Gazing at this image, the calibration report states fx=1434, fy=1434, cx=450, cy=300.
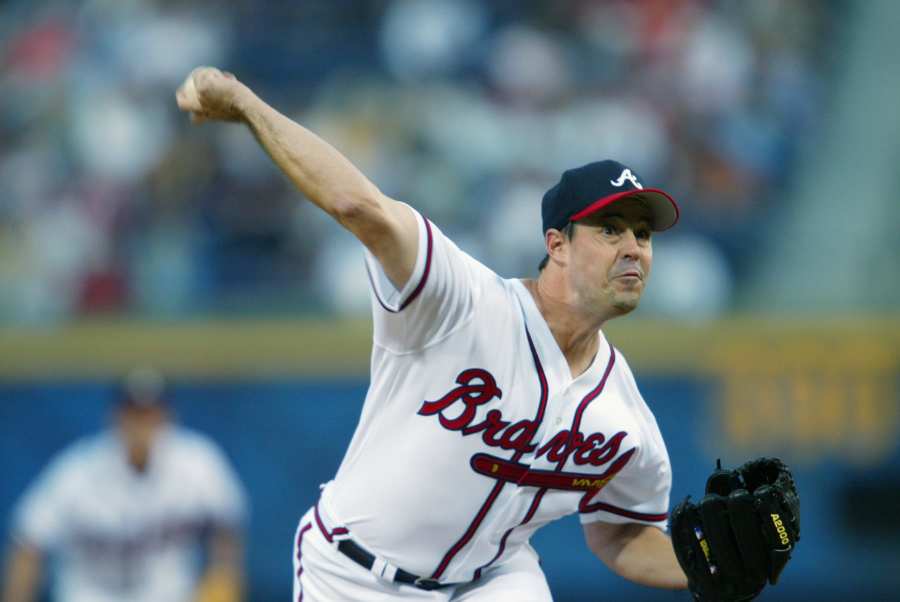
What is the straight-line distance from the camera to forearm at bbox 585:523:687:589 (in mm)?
4199

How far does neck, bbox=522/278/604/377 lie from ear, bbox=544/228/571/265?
8cm

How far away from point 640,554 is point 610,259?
3.32 ft

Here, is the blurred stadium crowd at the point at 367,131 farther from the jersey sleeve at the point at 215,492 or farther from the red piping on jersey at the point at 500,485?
the red piping on jersey at the point at 500,485

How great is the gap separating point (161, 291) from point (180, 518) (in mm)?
1888

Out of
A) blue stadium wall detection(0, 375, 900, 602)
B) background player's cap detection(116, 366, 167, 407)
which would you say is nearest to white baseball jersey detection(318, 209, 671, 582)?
background player's cap detection(116, 366, 167, 407)

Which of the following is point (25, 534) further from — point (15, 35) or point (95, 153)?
point (15, 35)

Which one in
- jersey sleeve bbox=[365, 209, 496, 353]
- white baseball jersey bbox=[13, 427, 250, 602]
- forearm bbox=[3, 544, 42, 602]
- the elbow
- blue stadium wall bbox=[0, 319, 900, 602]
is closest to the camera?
the elbow

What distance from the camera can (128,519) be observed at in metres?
6.96

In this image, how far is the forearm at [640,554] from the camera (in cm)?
420

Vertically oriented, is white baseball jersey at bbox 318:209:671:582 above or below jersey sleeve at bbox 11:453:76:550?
above

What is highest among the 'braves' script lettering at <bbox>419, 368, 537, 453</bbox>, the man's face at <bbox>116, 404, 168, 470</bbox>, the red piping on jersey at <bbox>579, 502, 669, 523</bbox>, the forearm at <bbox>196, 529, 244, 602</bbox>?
the 'braves' script lettering at <bbox>419, 368, 537, 453</bbox>

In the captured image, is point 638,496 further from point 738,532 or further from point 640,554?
point 738,532

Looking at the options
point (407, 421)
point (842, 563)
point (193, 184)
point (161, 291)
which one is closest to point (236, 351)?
point (161, 291)

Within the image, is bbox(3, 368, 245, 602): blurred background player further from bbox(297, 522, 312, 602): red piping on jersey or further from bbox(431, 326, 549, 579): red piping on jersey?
bbox(431, 326, 549, 579): red piping on jersey
